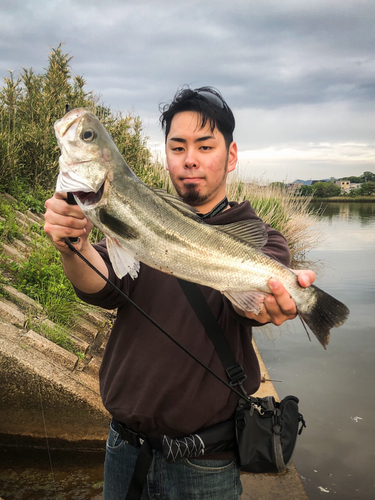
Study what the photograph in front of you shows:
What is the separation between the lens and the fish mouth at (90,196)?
1983 mm

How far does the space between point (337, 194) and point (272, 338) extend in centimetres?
6470

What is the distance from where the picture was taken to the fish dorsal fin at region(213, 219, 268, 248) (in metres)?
2.29

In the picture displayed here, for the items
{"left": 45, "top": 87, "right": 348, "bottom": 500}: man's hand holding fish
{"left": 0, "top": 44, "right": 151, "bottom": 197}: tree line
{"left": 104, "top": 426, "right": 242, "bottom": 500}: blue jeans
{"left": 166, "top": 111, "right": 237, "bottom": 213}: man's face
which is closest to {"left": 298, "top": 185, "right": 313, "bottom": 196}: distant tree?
{"left": 0, "top": 44, "right": 151, "bottom": 197}: tree line

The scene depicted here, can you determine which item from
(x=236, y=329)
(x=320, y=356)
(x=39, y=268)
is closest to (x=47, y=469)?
(x=39, y=268)

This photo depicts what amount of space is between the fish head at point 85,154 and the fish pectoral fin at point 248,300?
0.90 metres

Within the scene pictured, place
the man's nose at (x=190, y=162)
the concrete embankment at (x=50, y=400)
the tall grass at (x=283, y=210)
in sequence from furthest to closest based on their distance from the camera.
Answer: the tall grass at (x=283, y=210)
the concrete embankment at (x=50, y=400)
the man's nose at (x=190, y=162)

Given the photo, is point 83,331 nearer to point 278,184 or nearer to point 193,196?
point 193,196

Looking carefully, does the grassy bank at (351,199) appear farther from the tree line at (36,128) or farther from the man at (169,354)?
the man at (169,354)

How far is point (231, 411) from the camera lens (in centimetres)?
247

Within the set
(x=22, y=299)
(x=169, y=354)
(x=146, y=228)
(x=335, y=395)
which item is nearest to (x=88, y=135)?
(x=146, y=228)

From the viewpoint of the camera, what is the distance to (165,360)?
2.41 meters

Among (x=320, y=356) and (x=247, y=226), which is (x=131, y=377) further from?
(x=320, y=356)

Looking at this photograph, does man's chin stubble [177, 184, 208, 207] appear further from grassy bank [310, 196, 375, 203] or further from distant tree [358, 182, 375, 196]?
distant tree [358, 182, 375, 196]

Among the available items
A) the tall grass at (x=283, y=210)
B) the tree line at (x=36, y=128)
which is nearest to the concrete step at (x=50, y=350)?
the tree line at (x=36, y=128)
